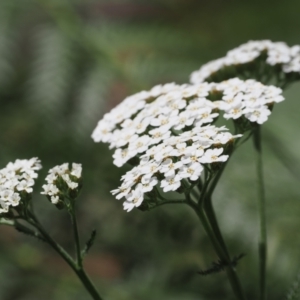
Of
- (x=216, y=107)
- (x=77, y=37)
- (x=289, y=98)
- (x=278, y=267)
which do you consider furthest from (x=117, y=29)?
(x=216, y=107)

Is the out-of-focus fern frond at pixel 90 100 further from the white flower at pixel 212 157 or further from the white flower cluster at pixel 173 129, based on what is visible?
the white flower at pixel 212 157

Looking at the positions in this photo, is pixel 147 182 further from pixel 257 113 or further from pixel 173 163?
pixel 257 113

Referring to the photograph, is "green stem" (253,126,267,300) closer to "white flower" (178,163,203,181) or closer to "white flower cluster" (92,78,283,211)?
"white flower cluster" (92,78,283,211)

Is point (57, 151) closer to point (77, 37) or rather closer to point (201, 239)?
point (77, 37)

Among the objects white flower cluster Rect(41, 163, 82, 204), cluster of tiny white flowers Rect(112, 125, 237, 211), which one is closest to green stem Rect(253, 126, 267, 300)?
cluster of tiny white flowers Rect(112, 125, 237, 211)

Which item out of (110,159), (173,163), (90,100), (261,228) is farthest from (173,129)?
(90,100)

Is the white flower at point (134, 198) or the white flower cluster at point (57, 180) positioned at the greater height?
the white flower cluster at point (57, 180)

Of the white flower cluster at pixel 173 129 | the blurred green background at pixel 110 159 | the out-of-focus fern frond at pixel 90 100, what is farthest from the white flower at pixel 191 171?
the out-of-focus fern frond at pixel 90 100
